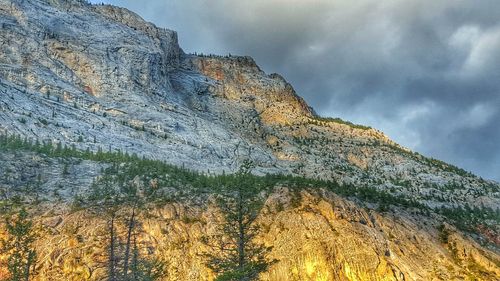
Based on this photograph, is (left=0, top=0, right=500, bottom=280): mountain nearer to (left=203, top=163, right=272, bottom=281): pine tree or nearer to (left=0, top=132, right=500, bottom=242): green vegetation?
(left=0, top=132, right=500, bottom=242): green vegetation

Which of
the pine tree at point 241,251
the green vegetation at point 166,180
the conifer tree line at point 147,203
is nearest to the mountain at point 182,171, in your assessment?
the green vegetation at point 166,180

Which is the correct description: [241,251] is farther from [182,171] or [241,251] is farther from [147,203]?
[182,171]

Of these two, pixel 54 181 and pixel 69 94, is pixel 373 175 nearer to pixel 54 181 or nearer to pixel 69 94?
pixel 69 94

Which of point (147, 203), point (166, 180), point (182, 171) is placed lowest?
point (147, 203)

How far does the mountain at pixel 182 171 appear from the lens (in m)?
80.6

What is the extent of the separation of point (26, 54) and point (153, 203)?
276 ft

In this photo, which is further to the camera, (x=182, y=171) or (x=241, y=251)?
(x=182, y=171)

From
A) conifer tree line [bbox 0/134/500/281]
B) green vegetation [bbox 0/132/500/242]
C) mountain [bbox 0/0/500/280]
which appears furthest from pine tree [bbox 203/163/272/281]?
green vegetation [bbox 0/132/500/242]

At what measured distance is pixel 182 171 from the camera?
10944 centimetres

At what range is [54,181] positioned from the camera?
293 feet

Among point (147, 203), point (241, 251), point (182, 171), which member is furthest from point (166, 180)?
point (241, 251)

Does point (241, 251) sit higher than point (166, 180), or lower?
lower

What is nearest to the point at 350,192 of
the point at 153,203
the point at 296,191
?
the point at 296,191

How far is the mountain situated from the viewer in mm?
80625
